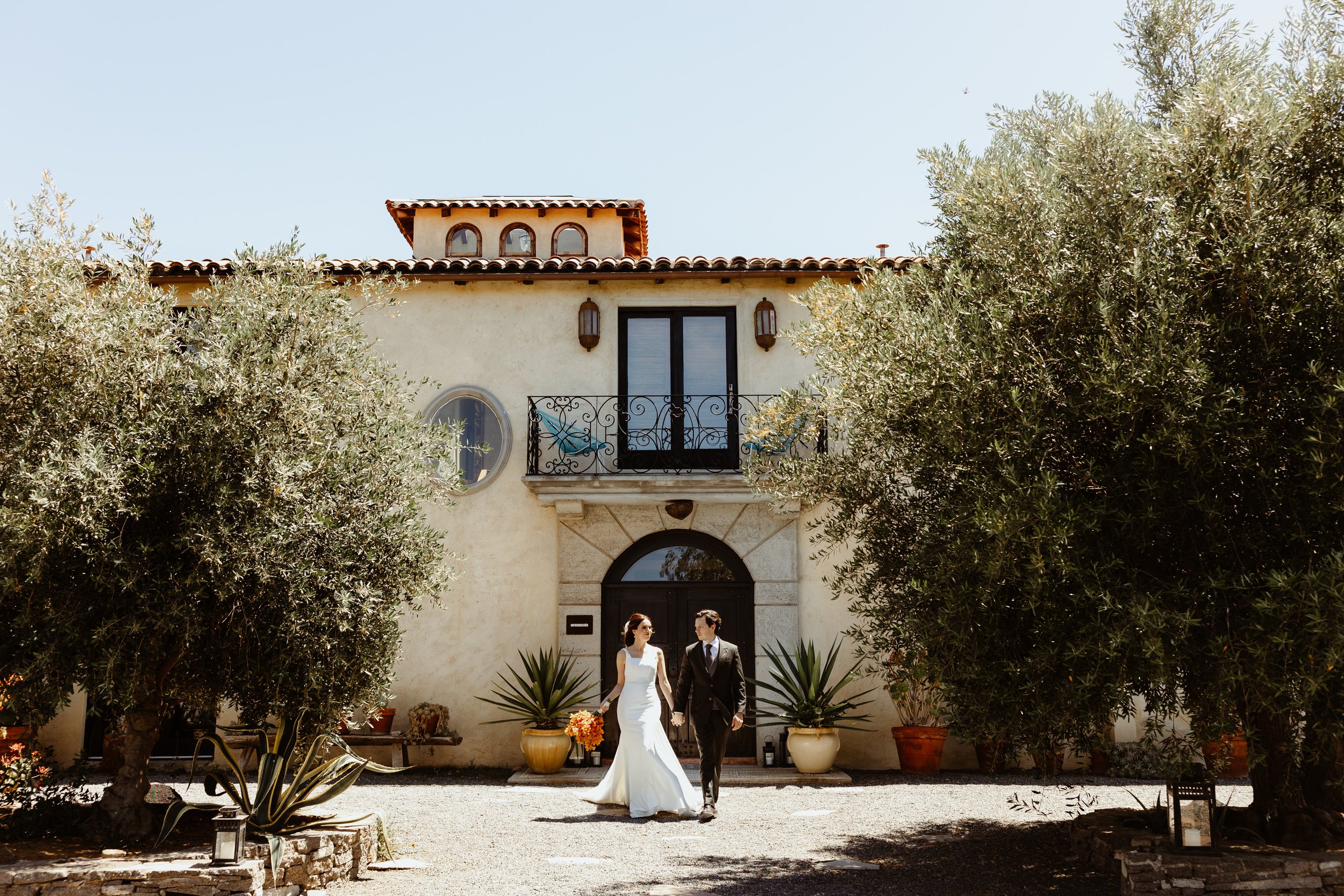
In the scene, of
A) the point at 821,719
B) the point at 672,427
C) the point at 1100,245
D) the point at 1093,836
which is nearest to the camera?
the point at 1100,245

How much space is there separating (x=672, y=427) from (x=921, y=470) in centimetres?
705

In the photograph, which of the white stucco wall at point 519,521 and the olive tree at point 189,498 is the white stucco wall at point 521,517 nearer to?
the white stucco wall at point 519,521

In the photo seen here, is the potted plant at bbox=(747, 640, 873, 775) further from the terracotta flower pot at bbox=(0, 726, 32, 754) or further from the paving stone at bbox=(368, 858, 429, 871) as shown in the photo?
the terracotta flower pot at bbox=(0, 726, 32, 754)

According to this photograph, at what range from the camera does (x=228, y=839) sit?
5.60 m

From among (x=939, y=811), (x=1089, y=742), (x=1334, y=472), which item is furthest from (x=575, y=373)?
(x=1334, y=472)

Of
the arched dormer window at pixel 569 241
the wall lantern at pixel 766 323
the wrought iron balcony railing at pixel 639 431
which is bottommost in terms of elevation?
the wrought iron balcony railing at pixel 639 431

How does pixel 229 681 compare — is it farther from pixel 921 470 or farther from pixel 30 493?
pixel 921 470

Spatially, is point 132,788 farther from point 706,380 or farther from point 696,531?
point 706,380

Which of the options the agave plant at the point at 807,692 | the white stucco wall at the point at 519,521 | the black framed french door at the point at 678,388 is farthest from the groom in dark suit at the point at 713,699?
the black framed french door at the point at 678,388

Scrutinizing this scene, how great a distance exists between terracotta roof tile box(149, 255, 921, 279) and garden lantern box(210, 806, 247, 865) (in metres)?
8.26

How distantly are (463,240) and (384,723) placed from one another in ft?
34.3

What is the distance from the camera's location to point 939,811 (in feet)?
30.6

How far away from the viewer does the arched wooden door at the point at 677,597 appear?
12.9 m

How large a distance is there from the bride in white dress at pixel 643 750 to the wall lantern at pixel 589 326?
16.9ft
